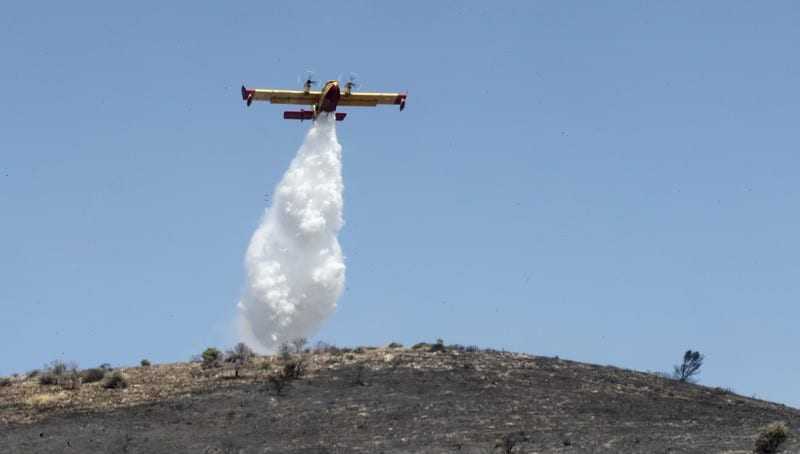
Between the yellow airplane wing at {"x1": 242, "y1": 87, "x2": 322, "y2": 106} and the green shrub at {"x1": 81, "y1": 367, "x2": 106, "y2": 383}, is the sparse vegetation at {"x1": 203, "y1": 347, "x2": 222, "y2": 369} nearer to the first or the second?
the green shrub at {"x1": 81, "y1": 367, "x2": 106, "y2": 383}

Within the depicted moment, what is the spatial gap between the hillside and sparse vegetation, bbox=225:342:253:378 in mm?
847

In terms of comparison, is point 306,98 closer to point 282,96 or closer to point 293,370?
point 282,96

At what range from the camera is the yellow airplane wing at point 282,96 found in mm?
98500

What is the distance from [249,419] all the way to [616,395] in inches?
636

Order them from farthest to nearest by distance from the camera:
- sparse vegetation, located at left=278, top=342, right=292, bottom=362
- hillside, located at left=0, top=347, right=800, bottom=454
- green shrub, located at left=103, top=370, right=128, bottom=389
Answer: sparse vegetation, located at left=278, top=342, right=292, bottom=362, green shrub, located at left=103, top=370, right=128, bottom=389, hillside, located at left=0, top=347, right=800, bottom=454

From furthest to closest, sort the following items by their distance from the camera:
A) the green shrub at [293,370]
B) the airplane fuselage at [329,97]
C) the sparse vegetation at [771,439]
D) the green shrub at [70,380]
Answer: the airplane fuselage at [329,97] → the green shrub at [70,380] → the green shrub at [293,370] → the sparse vegetation at [771,439]

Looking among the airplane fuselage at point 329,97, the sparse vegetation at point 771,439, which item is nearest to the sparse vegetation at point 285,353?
the airplane fuselage at point 329,97

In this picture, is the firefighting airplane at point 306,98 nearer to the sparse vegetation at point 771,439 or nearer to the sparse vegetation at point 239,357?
the sparse vegetation at point 239,357

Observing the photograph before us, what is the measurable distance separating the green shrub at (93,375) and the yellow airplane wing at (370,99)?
1128 inches

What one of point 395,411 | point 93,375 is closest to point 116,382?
point 93,375

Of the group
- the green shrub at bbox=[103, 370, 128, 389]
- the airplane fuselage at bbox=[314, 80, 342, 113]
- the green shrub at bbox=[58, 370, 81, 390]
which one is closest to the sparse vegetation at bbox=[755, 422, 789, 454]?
the green shrub at bbox=[103, 370, 128, 389]

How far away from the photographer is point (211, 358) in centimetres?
7981

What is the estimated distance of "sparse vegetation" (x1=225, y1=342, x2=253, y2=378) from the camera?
77.0 metres

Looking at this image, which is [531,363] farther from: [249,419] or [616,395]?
[249,419]
